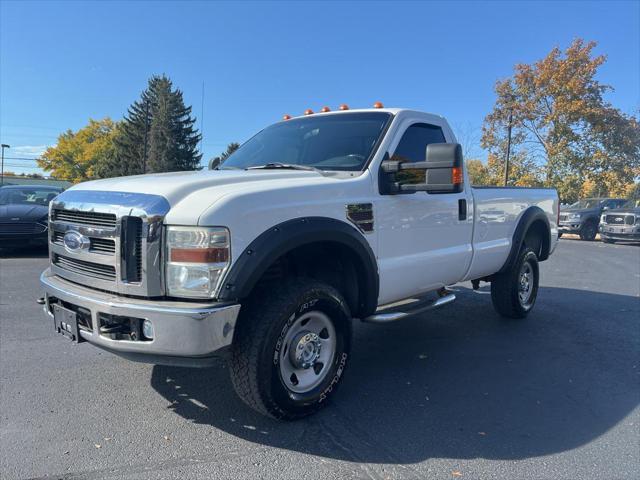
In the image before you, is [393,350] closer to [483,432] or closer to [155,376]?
[483,432]

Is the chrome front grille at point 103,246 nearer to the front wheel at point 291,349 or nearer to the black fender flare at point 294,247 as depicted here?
the black fender flare at point 294,247

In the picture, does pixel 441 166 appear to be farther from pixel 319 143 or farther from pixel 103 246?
pixel 103 246

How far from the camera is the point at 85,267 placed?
9.99ft

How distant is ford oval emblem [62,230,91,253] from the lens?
298 cm

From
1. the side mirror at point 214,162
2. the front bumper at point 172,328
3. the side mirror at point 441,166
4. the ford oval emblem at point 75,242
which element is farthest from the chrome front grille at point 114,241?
the side mirror at point 214,162

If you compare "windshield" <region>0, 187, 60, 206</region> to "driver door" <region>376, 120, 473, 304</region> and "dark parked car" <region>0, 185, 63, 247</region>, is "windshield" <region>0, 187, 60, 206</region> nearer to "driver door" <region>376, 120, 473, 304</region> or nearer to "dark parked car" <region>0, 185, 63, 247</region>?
"dark parked car" <region>0, 185, 63, 247</region>

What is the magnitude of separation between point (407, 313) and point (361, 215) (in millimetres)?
946

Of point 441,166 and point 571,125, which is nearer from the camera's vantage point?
point 441,166

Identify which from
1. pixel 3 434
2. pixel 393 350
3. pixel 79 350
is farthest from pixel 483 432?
pixel 79 350

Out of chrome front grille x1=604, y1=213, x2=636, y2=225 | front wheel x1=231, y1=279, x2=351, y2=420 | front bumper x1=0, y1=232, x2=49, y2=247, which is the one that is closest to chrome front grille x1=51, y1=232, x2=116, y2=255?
front wheel x1=231, y1=279, x2=351, y2=420

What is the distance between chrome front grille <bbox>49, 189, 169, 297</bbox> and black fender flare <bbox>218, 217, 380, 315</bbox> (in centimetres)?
43

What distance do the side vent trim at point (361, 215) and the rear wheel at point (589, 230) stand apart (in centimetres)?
1833

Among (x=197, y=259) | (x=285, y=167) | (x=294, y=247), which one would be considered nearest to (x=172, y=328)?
(x=197, y=259)

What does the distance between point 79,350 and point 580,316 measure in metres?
5.71
